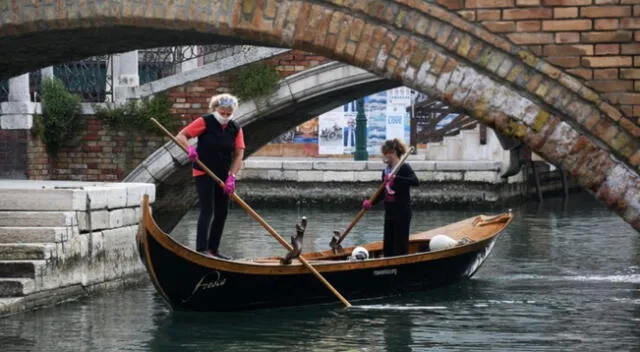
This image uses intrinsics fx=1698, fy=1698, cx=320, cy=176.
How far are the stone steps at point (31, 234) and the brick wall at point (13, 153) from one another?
3.86 m

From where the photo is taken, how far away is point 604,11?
5855mm

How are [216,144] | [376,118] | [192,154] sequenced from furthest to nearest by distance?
[376,118] < [216,144] < [192,154]

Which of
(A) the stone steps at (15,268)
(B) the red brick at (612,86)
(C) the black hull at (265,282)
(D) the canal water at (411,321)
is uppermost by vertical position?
(B) the red brick at (612,86)

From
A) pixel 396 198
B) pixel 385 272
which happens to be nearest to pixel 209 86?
pixel 396 198

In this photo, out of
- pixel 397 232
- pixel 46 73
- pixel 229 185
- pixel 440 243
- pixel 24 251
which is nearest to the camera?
pixel 229 185

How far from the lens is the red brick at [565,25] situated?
587 cm

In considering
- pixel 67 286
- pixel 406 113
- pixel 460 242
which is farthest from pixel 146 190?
pixel 406 113

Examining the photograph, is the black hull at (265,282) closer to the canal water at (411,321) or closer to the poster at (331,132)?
the canal water at (411,321)

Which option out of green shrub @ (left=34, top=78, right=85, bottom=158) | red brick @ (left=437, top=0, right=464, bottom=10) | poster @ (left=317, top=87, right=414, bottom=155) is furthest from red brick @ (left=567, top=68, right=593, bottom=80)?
poster @ (left=317, top=87, right=414, bottom=155)

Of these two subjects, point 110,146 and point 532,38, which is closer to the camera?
point 532,38

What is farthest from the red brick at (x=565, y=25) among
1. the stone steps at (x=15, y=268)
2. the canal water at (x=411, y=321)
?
the stone steps at (x=15, y=268)

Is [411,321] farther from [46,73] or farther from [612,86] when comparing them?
[46,73]

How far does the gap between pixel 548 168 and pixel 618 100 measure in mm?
15102

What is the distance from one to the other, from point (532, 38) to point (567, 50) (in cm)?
13
